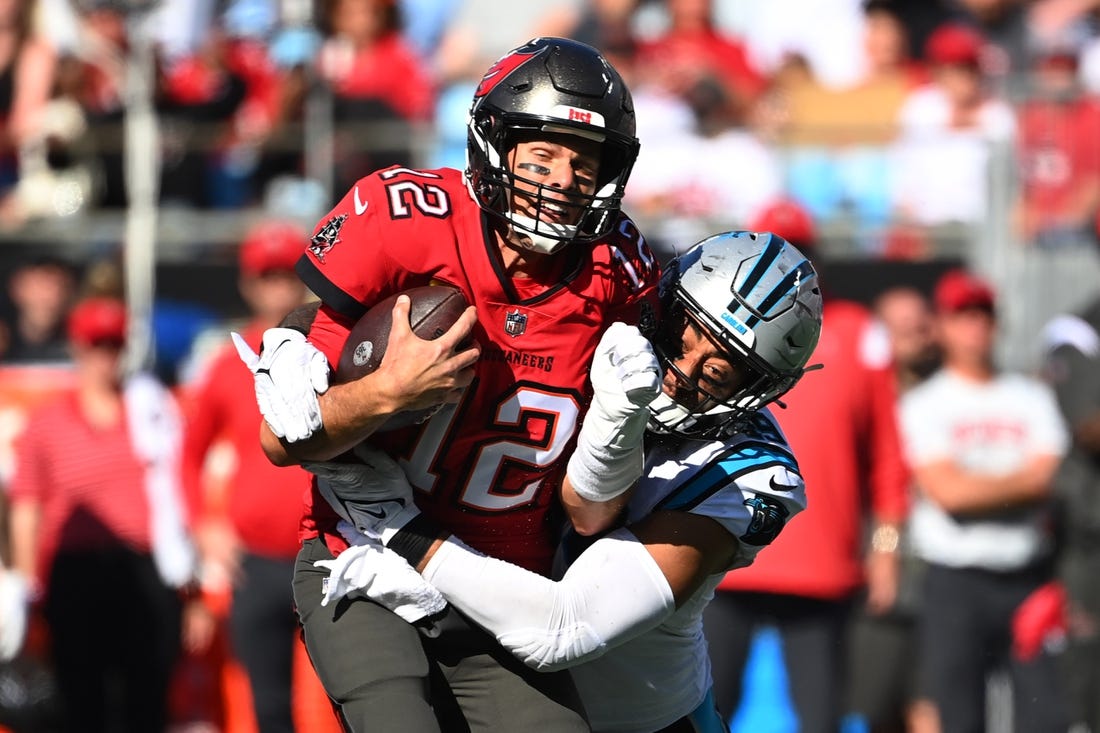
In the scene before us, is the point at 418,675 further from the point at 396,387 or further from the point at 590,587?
the point at 396,387

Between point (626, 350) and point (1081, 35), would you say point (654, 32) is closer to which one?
point (1081, 35)

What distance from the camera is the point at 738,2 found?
10461 mm

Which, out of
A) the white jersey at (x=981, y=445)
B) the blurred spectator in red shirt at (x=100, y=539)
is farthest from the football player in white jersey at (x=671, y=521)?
the blurred spectator in red shirt at (x=100, y=539)

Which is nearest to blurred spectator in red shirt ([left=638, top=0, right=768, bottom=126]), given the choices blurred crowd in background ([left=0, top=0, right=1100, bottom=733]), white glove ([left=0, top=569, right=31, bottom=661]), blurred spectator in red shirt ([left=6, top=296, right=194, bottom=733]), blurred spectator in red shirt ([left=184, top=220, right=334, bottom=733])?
blurred crowd in background ([left=0, top=0, right=1100, bottom=733])

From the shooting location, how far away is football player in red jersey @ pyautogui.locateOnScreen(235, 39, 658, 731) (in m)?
3.63

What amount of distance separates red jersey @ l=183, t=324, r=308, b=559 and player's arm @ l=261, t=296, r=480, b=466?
3.01 meters

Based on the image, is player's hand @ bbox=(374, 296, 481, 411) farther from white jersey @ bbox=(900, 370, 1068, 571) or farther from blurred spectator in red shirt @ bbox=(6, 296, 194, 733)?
blurred spectator in red shirt @ bbox=(6, 296, 194, 733)

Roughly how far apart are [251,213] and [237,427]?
93.7 inches

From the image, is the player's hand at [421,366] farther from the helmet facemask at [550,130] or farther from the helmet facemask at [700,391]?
the helmet facemask at [700,391]

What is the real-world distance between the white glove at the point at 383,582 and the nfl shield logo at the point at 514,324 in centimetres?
54

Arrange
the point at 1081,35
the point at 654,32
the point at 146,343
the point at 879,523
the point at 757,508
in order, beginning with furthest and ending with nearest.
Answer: the point at 654,32 < the point at 1081,35 < the point at 146,343 < the point at 879,523 < the point at 757,508

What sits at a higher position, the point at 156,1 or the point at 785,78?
the point at 156,1

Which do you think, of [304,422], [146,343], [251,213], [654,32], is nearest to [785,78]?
[654,32]

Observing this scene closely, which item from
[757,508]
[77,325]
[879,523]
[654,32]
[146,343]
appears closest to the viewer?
[757,508]
